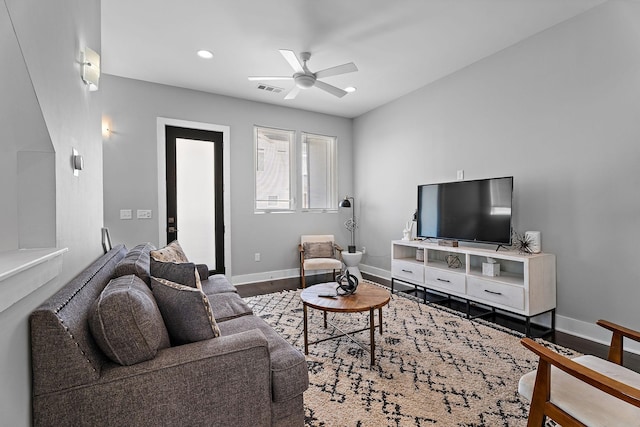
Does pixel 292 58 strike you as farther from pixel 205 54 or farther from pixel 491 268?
pixel 491 268

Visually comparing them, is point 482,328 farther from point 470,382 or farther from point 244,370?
point 244,370

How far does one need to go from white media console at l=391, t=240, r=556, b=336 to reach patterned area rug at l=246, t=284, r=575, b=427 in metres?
0.28

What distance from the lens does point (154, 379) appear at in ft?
3.70

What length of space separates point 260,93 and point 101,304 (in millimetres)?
3963

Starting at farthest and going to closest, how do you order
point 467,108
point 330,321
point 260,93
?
point 260,93, point 467,108, point 330,321

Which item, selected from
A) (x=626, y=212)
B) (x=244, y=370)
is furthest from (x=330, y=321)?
(x=626, y=212)

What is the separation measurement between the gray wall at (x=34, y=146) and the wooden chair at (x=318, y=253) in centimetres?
311

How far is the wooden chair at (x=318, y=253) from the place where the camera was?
4441 mm

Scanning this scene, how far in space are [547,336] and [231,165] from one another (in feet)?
14.3

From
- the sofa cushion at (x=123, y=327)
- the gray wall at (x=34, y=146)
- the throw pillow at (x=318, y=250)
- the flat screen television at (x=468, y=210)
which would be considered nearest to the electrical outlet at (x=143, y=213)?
the throw pillow at (x=318, y=250)

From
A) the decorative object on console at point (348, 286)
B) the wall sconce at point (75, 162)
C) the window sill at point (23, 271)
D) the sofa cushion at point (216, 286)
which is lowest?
the sofa cushion at point (216, 286)

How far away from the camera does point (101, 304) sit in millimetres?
1128

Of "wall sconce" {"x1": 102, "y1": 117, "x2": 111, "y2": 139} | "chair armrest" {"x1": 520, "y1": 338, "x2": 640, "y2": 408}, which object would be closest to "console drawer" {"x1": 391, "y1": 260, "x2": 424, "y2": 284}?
"chair armrest" {"x1": 520, "y1": 338, "x2": 640, "y2": 408}

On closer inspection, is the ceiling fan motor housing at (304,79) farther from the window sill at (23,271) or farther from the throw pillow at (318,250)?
the window sill at (23,271)
